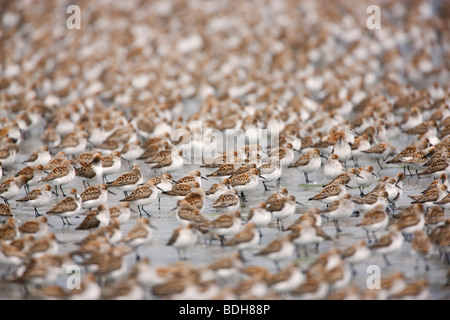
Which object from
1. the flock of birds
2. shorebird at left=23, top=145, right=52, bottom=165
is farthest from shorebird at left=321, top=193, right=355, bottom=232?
shorebird at left=23, top=145, right=52, bottom=165

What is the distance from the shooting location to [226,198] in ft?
40.1

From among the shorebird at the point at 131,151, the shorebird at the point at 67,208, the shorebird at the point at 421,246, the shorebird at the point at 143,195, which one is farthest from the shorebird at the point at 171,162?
the shorebird at the point at 421,246

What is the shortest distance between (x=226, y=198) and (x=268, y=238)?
125 cm

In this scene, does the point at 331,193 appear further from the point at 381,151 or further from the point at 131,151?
the point at 131,151

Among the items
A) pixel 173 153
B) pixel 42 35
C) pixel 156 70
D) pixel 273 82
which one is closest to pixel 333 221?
pixel 173 153

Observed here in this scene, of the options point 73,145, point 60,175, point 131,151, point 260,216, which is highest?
point 73,145

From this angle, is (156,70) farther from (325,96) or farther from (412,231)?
(412,231)

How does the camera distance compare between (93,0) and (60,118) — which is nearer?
(60,118)

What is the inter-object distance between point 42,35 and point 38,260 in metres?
27.7

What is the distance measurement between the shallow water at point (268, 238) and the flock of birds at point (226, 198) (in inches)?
2.5

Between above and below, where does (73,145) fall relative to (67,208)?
above

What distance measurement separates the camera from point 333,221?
1226 centimetres

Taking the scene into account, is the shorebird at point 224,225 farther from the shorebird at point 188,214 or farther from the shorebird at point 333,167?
the shorebird at point 333,167

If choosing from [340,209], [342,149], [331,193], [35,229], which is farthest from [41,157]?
[340,209]
